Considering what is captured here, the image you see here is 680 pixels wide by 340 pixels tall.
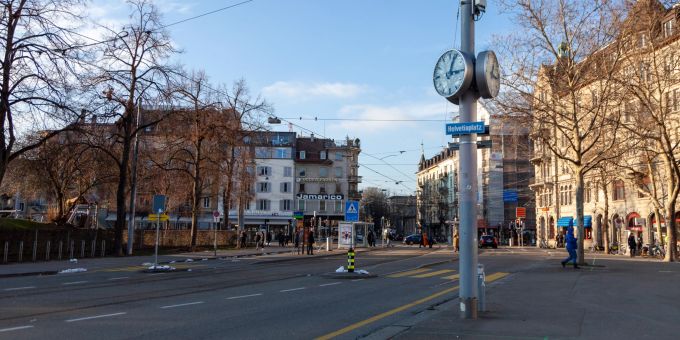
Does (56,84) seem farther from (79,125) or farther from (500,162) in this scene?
(500,162)

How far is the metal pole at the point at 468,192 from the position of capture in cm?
976

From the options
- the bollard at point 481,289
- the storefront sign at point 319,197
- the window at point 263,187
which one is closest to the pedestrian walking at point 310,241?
the bollard at point 481,289

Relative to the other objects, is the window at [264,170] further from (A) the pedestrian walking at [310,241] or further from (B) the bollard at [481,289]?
(B) the bollard at [481,289]

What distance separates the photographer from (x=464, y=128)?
32.2ft

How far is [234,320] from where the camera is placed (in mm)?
10359

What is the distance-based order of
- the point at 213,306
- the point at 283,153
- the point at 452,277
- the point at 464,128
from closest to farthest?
1. the point at 464,128
2. the point at 213,306
3. the point at 452,277
4. the point at 283,153

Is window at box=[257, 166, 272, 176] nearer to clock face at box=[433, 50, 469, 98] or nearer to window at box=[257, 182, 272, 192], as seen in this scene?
window at box=[257, 182, 272, 192]

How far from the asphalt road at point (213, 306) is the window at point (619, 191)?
40.2m

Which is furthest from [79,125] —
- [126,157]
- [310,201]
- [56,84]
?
[310,201]

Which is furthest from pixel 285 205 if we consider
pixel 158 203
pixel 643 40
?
pixel 643 40

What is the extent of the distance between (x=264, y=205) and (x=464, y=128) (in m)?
78.5

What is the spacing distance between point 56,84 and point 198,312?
1825cm

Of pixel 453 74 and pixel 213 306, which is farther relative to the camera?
pixel 213 306

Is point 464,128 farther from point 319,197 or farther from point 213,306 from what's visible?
point 319,197
